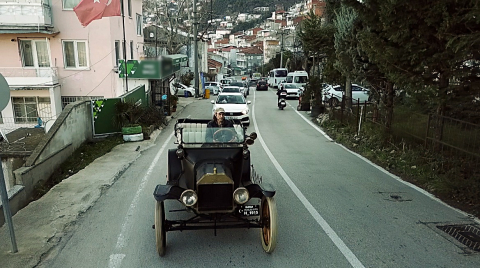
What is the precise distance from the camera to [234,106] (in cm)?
1775

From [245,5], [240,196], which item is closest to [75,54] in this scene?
[240,196]

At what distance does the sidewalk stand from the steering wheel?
2.98m

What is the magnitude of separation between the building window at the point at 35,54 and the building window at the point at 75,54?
102 centimetres

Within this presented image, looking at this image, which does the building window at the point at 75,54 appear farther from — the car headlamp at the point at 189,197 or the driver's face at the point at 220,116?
the car headlamp at the point at 189,197

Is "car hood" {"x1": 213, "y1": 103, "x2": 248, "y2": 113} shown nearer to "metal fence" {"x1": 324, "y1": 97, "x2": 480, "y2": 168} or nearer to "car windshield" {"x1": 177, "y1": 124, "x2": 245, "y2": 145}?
"metal fence" {"x1": 324, "y1": 97, "x2": 480, "y2": 168}

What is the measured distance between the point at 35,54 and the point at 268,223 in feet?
68.4

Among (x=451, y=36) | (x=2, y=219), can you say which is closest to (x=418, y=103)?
(x=451, y=36)

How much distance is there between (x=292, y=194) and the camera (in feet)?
25.1

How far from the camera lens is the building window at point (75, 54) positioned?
20734 mm

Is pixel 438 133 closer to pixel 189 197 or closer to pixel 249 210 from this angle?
pixel 249 210

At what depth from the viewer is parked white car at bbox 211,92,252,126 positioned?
1719cm

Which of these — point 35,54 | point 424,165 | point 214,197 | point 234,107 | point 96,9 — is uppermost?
point 96,9

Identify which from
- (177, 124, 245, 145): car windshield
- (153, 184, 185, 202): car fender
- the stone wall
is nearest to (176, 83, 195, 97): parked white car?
the stone wall

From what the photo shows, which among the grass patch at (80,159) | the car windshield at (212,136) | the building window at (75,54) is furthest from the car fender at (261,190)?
the building window at (75,54)
